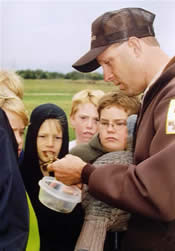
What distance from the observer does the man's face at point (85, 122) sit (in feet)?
4.40

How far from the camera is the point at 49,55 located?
1.39 meters

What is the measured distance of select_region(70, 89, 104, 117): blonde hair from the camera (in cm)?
136

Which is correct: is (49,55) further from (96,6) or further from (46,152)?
(46,152)

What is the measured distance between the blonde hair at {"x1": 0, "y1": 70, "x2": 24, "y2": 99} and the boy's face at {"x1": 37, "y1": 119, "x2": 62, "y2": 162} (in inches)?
6.5

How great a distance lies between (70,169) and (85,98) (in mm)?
494

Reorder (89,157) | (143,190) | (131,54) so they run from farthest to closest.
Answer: (89,157), (131,54), (143,190)

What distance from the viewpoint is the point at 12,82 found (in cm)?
133

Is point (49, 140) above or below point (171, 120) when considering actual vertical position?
below

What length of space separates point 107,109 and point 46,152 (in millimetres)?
310

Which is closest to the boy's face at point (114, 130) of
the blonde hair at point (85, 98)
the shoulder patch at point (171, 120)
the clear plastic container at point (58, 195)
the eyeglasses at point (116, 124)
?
the eyeglasses at point (116, 124)

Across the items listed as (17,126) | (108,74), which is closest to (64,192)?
(17,126)

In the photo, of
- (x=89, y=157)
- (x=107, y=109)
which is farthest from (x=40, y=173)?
(x=107, y=109)

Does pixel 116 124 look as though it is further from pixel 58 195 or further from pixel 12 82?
pixel 12 82

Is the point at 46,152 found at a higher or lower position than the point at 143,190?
lower
